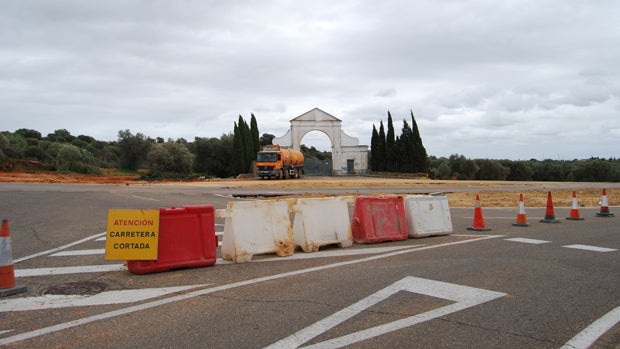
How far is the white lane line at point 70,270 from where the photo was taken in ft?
22.7

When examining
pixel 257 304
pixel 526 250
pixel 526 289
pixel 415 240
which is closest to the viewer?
pixel 257 304

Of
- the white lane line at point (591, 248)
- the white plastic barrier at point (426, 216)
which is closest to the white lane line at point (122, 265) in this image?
the white plastic barrier at point (426, 216)

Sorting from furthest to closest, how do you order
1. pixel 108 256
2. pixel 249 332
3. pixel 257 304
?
pixel 108 256, pixel 257 304, pixel 249 332

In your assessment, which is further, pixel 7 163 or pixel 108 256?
pixel 7 163

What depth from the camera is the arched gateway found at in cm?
6297

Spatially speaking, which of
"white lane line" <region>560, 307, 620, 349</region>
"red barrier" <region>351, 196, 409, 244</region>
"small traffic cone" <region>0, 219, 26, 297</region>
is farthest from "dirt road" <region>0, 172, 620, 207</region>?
"small traffic cone" <region>0, 219, 26, 297</region>

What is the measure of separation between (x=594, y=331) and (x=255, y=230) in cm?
505

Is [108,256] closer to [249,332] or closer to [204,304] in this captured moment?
[204,304]

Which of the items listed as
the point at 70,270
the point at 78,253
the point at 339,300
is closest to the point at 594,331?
the point at 339,300

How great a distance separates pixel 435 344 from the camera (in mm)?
4105

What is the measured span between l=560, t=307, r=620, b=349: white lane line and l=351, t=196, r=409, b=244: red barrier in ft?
16.4

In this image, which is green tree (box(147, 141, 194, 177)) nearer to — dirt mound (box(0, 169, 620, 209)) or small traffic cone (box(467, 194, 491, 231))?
dirt mound (box(0, 169, 620, 209))

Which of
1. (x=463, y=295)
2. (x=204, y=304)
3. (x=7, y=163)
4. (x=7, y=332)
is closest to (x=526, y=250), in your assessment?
(x=463, y=295)

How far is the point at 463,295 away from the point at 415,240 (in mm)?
4548
